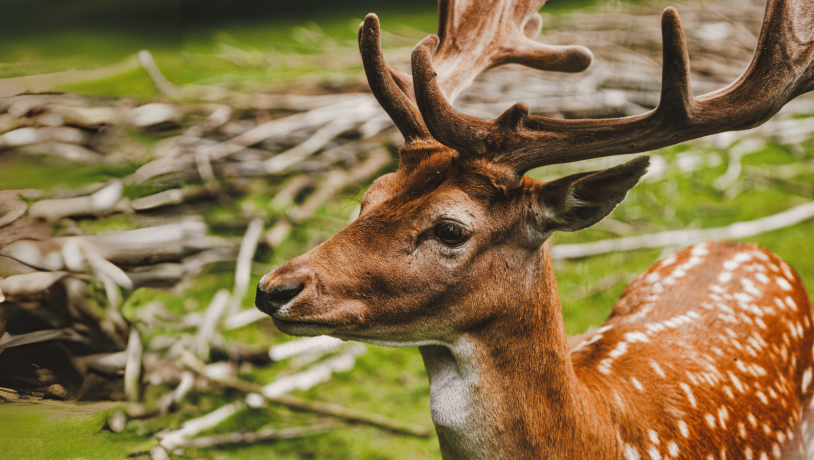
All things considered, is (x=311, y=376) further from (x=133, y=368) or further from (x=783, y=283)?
(x=783, y=283)

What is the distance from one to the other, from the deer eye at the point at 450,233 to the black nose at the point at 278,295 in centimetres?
40

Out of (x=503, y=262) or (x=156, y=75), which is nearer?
(x=503, y=262)

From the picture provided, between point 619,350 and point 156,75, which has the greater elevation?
point 156,75

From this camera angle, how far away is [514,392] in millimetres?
1806

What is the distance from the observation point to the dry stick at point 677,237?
490 centimetres

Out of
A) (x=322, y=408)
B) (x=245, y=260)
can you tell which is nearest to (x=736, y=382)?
(x=322, y=408)

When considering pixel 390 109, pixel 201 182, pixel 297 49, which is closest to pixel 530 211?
pixel 390 109

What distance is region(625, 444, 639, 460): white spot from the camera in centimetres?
194

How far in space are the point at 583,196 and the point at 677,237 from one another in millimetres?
3769

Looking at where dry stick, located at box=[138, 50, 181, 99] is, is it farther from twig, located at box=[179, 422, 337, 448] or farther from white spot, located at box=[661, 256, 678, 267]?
white spot, located at box=[661, 256, 678, 267]

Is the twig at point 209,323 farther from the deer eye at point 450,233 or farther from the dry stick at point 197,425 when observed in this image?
the deer eye at point 450,233

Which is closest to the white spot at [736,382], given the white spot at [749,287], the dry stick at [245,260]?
the white spot at [749,287]

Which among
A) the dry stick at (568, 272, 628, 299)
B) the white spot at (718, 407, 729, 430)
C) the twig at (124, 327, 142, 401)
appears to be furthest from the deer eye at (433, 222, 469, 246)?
the dry stick at (568, 272, 628, 299)

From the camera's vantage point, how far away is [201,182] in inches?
201
